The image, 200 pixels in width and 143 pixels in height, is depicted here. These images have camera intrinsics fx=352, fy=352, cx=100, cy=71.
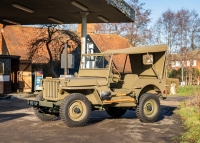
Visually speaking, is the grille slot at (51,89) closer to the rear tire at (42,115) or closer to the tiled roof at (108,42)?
the rear tire at (42,115)

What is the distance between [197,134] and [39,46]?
22.3 meters

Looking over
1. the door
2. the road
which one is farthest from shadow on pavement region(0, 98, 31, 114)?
the door

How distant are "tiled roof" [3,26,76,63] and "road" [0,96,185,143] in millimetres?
19830

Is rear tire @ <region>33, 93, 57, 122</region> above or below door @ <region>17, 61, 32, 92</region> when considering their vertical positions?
below

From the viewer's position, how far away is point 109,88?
10.6m

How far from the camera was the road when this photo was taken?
820 centimetres

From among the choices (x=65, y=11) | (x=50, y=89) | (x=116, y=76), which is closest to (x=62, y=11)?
(x=65, y=11)

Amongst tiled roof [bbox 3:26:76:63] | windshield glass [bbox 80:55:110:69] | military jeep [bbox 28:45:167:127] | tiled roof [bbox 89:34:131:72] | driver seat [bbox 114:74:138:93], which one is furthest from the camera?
tiled roof [bbox 89:34:131:72]

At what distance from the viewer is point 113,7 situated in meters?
17.2

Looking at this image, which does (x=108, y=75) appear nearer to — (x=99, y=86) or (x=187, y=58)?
(x=99, y=86)

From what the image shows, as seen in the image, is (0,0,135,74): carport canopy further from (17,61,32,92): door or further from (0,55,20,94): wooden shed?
(17,61,32,92): door

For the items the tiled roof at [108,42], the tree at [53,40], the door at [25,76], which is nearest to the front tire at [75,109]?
the door at [25,76]

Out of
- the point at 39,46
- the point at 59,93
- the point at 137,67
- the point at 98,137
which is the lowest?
the point at 98,137

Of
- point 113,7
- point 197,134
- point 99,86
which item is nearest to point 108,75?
point 99,86
